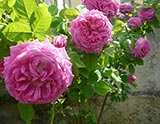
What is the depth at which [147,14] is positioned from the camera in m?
2.55

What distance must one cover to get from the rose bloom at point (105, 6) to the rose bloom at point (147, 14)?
0.96 meters

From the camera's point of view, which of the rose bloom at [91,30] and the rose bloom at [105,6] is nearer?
the rose bloom at [91,30]

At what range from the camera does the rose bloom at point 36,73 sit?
0.91m

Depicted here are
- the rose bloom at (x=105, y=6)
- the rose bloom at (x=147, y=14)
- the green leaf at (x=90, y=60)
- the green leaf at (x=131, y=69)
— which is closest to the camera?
the green leaf at (x=90, y=60)

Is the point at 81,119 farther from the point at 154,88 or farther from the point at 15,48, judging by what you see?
the point at 15,48

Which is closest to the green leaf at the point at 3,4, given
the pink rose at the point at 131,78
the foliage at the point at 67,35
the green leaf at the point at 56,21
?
the foliage at the point at 67,35

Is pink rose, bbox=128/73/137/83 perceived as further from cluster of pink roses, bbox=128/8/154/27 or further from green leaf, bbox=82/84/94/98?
green leaf, bbox=82/84/94/98

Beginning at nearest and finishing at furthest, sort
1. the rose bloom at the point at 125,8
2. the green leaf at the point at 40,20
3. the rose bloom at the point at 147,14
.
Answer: the green leaf at the point at 40,20
the rose bloom at the point at 147,14
the rose bloom at the point at 125,8

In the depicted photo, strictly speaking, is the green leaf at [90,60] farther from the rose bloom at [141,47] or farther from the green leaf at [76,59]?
the rose bloom at [141,47]

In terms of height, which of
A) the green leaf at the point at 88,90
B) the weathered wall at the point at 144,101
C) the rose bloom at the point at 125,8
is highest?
the green leaf at the point at 88,90

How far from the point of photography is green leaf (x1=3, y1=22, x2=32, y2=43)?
1106mm

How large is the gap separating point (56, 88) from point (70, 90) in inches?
24.1

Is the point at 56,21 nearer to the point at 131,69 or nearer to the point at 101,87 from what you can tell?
the point at 101,87

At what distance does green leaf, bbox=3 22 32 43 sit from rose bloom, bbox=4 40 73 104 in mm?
164
